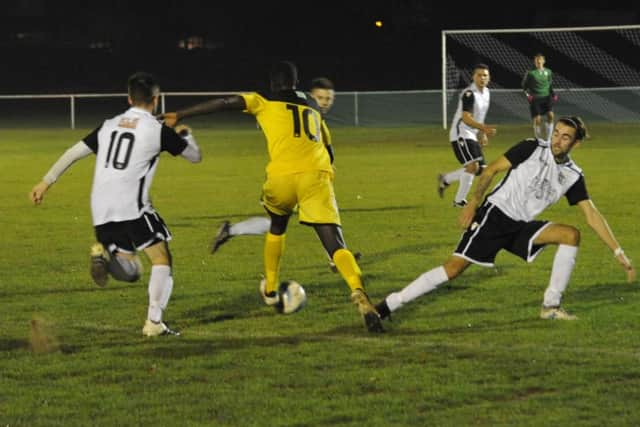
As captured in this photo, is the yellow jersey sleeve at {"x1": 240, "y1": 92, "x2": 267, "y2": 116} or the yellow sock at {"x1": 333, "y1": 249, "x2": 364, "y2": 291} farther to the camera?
the yellow jersey sleeve at {"x1": 240, "y1": 92, "x2": 267, "y2": 116}

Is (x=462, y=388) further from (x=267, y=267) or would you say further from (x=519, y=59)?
(x=519, y=59)

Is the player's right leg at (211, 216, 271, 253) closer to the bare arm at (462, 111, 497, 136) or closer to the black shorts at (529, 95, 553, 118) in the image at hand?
the bare arm at (462, 111, 497, 136)

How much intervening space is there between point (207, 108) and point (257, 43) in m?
51.8

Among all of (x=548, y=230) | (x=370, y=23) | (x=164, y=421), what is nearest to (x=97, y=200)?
(x=164, y=421)

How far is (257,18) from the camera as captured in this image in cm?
6006

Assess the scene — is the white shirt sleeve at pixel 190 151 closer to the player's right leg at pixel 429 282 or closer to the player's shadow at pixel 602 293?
the player's right leg at pixel 429 282

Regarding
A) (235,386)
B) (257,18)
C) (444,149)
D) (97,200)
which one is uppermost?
(97,200)

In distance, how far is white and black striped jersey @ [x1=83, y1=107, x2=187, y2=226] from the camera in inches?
325

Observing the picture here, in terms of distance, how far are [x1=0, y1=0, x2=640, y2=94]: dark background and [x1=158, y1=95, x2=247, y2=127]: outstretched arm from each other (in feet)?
143

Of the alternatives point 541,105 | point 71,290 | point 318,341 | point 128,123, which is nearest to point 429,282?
point 318,341

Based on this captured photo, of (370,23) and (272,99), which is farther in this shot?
(370,23)

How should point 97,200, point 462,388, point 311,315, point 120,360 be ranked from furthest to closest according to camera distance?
point 311,315 → point 97,200 → point 120,360 → point 462,388

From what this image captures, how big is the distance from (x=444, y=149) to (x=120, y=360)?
830 inches

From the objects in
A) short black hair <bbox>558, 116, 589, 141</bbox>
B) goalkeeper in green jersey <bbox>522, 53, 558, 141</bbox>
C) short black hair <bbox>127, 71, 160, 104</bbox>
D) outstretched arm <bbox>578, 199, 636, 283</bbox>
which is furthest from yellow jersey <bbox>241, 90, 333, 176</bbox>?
goalkeeper in green jersey <bbox>522, 53, 558, 141</bbox>
